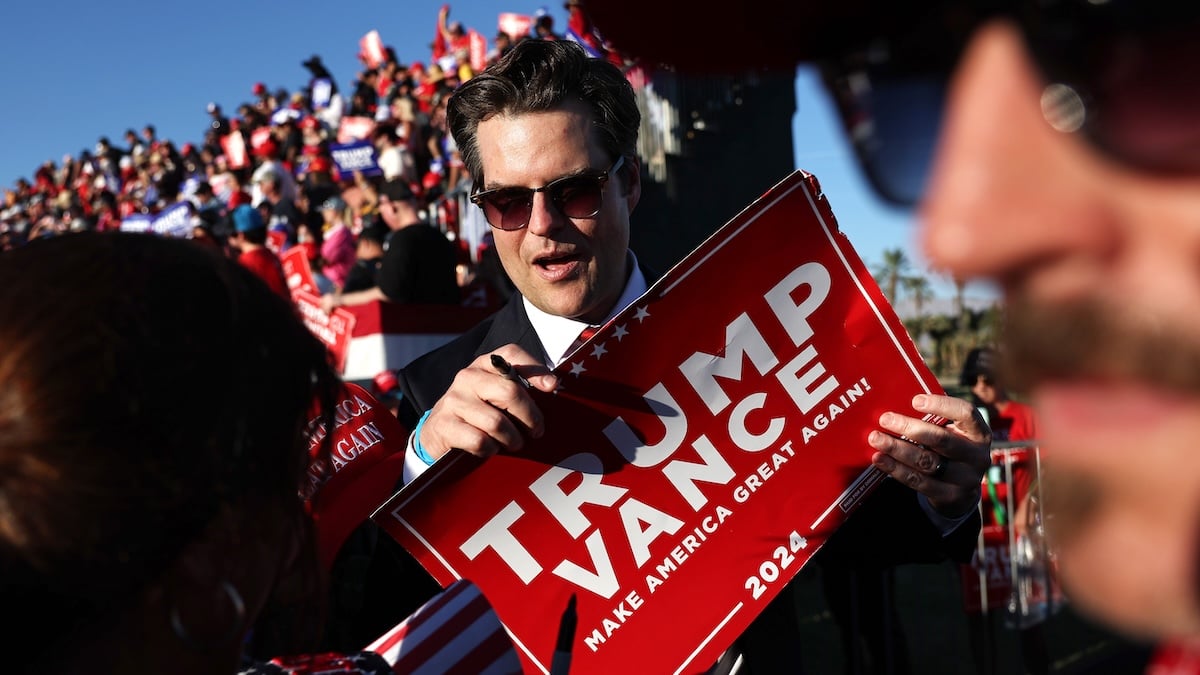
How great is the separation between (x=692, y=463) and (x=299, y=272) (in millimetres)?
5353

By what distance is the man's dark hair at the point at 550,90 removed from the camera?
2283mm

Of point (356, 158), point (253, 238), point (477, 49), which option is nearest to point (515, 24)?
point (477, 49)

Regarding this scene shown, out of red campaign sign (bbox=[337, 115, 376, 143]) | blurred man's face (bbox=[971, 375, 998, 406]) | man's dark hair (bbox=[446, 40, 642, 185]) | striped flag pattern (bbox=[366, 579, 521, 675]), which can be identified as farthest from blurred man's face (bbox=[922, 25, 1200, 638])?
red campaign sign (bbox=[337, 115, 376, 143])

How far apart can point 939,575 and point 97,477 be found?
28.4 ft

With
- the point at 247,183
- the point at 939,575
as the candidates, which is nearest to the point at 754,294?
the point at 939,575

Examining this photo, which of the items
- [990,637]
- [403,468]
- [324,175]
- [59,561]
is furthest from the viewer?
[324,175]

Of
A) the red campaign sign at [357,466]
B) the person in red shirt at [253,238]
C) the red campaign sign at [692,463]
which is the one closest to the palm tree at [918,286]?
the red campaign sign at [692,463]

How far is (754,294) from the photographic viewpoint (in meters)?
1.93

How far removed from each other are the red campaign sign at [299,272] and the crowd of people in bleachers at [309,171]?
33 centimetres

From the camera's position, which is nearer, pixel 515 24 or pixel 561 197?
pixel 561 197

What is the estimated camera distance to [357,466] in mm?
2229

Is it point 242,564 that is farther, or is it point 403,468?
point 403,468

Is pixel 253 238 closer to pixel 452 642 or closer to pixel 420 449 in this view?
pixel 420 449

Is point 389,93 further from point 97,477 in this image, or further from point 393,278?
point 97,477
